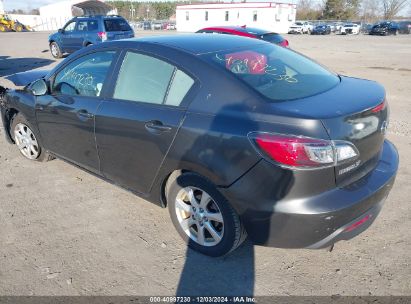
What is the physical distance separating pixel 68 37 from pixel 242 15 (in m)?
39.5

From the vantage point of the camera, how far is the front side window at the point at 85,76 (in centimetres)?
337

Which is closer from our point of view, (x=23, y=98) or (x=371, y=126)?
(x=371, y=126)

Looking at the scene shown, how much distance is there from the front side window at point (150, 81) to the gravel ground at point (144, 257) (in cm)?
121

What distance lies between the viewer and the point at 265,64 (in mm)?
3004

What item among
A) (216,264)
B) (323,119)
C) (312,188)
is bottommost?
(216,264)

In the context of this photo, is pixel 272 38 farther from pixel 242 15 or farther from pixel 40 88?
pixel 242 15

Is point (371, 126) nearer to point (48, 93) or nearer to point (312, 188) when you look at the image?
point (312, 188)

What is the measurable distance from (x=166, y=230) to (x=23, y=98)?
8.28 ft

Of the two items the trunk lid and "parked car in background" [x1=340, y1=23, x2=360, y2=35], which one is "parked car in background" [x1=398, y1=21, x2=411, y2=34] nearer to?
"parked car in background" [x1=340, y1=23, x2=360, y2=35]

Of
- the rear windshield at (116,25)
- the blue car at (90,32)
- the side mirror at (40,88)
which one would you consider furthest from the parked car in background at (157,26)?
the side mirror at (40,88)

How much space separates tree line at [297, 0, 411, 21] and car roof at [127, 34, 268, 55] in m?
76.7

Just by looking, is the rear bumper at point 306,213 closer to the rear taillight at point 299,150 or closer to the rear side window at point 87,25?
the rear taillight at point 299,150

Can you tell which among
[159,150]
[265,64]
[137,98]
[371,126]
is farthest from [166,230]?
[371,126]

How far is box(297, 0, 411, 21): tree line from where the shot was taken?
234 ft
